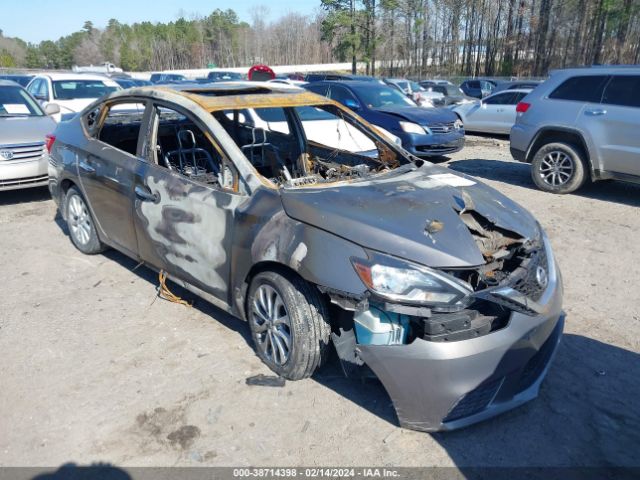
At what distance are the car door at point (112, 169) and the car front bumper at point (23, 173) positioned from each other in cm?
280

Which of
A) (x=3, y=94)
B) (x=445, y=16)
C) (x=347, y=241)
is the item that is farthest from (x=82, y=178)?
(x=445, y=16)

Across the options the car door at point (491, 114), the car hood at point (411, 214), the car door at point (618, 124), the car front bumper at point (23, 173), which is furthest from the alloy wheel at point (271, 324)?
the car door at point (491, 114)

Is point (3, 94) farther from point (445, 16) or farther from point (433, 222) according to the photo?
point (445, 16)

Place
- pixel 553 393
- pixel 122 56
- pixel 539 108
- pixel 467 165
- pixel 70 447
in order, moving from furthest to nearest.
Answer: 1. pixel 122 56
2. pixel 467 165
3. pixel 539 108
4. pixel 553 393
5. pixel 70 447

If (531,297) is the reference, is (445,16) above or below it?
above

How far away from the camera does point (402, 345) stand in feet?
8.85

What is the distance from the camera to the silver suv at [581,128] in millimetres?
7285

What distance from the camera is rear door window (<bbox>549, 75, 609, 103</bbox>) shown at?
25.0 feet

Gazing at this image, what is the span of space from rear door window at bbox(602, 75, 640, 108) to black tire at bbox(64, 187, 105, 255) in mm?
6978

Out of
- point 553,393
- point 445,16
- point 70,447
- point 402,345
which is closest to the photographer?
point 402,345

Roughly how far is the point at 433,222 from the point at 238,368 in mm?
1641

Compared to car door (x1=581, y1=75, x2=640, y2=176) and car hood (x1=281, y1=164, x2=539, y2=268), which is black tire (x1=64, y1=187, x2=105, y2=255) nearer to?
car hood (x1=281, y1=164, x2=539, y2=268)

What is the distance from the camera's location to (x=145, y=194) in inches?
163

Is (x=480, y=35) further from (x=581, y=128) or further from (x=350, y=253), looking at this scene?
(x=350, y=253)
